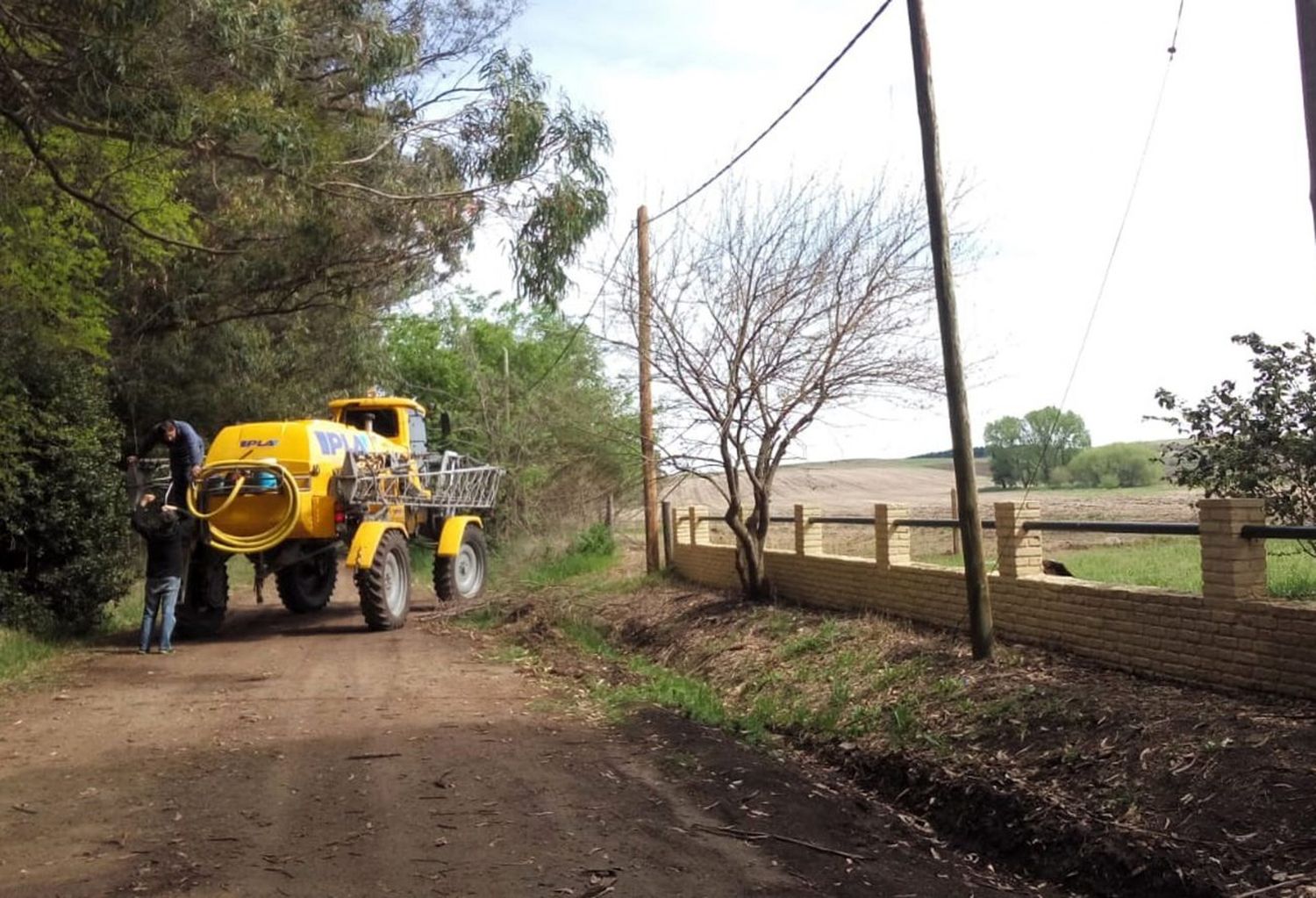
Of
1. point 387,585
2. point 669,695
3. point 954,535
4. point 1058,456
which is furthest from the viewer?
point 954,535

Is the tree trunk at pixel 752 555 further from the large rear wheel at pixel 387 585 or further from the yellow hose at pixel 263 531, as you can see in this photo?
the yellow hose at pixel 263 531

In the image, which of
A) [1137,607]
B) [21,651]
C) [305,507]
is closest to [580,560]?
[305,507]

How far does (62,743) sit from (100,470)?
6.04m

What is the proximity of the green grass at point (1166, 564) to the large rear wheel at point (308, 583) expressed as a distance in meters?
8.36

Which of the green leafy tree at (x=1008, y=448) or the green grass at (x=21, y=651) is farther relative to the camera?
the green leafy tree at (x=1008, y=448)


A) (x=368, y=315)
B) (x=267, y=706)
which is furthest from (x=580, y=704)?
(x=368, y=315)

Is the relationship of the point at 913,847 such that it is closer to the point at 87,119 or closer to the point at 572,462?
the point at 87,119

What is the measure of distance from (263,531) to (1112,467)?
13734mm

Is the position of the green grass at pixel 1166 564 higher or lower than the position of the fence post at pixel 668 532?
lower

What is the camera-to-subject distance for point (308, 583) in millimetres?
17391

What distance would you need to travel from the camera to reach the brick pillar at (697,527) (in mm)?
18578

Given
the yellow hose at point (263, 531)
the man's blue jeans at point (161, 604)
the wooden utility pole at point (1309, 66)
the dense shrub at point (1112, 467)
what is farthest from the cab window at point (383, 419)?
the wooden utility pole at point (1309, 66)

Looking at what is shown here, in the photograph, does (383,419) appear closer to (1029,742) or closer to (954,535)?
(954,535)

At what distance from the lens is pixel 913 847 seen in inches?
245
